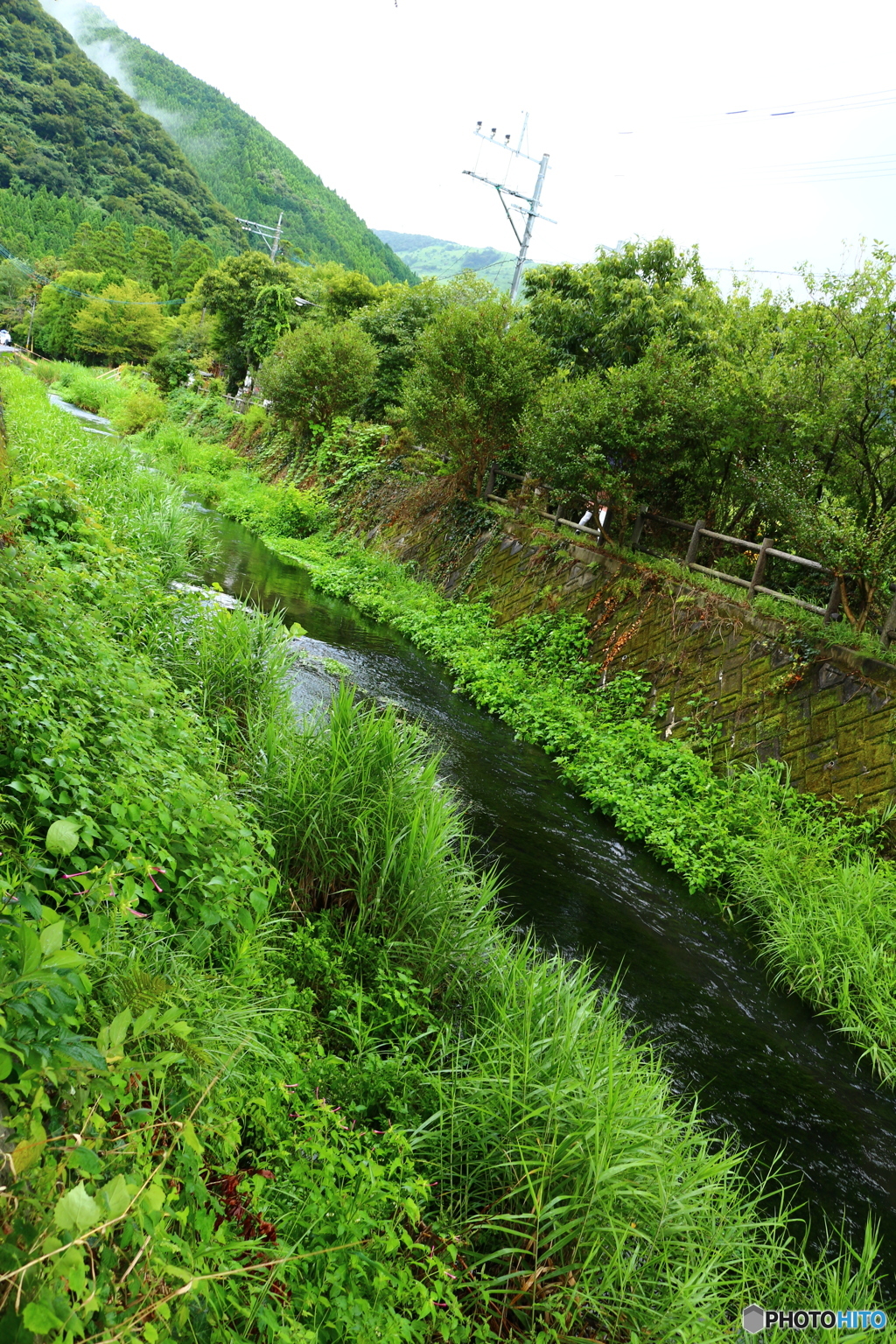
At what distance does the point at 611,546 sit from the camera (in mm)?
14039

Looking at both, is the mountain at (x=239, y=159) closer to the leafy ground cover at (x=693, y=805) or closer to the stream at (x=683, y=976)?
the leafy ground cover at (x=693, y=805)

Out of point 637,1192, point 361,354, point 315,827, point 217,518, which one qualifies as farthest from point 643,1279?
point 361,354

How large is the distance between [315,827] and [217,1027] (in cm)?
192

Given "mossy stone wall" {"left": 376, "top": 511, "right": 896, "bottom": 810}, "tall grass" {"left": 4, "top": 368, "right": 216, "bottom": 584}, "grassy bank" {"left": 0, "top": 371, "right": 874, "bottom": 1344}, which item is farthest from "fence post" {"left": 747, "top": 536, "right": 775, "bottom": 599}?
"tall grass" {"left": 4, "top": 368, "right": 216, "bottom": 584}

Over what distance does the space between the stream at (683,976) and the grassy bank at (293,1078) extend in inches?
23.6

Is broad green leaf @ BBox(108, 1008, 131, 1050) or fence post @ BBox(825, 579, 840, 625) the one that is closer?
broad green leaf @ BBox(108, 1008, 131, 1050)

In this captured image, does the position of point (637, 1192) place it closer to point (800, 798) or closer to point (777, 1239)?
point (777, 1239)

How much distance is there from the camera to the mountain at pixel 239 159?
111 metres

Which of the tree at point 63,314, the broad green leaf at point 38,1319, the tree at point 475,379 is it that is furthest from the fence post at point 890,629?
the tree at point 63,314

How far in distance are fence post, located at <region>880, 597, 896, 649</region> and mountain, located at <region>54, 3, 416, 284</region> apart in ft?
319

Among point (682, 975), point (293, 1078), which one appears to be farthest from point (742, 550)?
point (293, 1078)

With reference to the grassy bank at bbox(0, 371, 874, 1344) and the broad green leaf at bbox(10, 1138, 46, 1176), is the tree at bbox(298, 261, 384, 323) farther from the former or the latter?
the broad green leaf at bbox(10, 1138, 46, 1176)

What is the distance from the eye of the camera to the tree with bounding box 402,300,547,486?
53.5 ft

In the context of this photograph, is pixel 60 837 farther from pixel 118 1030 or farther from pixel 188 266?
pixel 188 266
